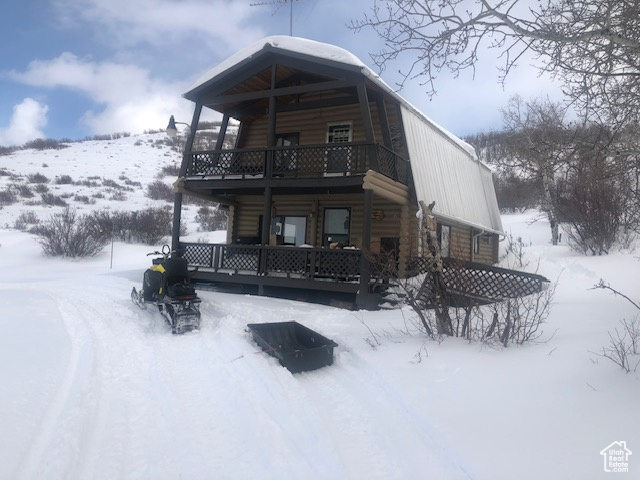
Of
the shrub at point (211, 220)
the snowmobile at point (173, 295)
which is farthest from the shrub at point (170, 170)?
the snowmobile at point (173, 295)

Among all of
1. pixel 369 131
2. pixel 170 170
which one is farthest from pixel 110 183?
pixel 369 131

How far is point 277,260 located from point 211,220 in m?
24.4

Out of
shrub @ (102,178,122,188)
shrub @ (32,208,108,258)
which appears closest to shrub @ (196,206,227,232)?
shrub @ (32,208,108,258)

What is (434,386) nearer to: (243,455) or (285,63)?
(243,455)

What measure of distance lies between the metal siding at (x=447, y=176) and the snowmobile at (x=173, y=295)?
7405mm

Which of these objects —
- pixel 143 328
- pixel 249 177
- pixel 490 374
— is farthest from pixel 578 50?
pixel 249 177

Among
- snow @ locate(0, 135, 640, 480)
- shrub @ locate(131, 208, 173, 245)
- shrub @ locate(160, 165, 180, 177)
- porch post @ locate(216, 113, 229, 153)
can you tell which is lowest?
snow @ locate(0, 135, 640, 480)

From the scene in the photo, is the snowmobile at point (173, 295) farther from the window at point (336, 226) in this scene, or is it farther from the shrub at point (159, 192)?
the shrub at point (159, 192)

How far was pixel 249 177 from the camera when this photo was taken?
13164mm

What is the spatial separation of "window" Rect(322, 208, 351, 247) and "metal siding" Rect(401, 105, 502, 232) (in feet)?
9.20

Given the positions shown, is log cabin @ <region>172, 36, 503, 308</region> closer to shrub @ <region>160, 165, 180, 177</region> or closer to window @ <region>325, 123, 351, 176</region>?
window @ <region>325, 123, 351, 176</region>

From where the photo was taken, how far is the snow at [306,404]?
3428 mm

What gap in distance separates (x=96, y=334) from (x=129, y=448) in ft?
13.0

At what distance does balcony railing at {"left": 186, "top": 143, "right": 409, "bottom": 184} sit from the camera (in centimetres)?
1171
